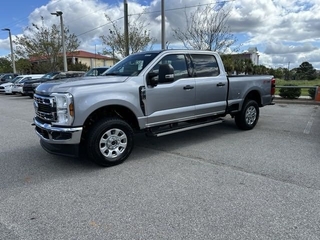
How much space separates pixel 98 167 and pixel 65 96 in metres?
1.36

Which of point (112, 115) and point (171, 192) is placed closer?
point (171, 192)

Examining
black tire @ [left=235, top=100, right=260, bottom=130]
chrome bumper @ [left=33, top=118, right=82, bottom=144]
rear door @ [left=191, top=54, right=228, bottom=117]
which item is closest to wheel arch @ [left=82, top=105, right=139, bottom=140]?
chrome bumper @ [left=33, top=118, right=82, bottom=144]

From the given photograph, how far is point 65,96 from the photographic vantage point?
4.20 metres

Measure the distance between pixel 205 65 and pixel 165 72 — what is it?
1669 millimetres

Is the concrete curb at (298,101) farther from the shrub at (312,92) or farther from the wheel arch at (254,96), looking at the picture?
the wheel arch at (254,96)

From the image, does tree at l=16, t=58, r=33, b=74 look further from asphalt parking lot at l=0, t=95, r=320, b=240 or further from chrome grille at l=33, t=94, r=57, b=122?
chrome grille at l=33, t=94, r=57, b=122

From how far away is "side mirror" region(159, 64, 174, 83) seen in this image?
495 centimetres

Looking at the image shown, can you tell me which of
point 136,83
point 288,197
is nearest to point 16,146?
point 136,83

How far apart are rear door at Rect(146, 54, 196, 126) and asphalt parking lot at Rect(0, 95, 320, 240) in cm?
74

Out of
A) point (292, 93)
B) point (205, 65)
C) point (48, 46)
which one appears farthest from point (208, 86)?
point (48, 46)

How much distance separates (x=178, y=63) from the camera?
5.73 meters

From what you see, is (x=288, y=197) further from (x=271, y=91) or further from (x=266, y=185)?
(x=271, y=91)

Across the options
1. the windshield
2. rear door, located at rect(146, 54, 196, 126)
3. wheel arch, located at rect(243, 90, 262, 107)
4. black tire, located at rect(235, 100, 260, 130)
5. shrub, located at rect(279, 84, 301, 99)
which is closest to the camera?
rear door, located at rect(146, 54, 196, 126)

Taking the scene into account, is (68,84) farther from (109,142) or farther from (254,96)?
(254,96)
